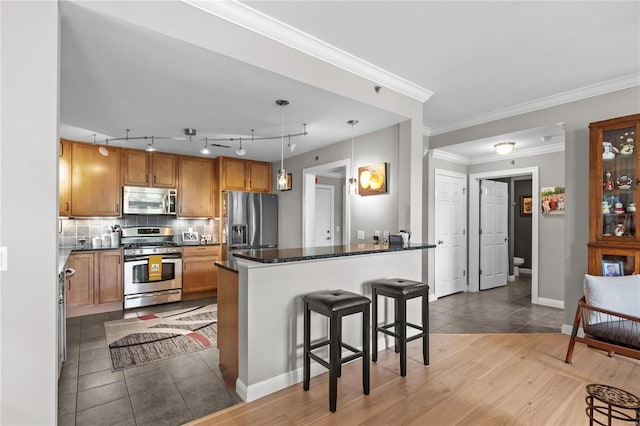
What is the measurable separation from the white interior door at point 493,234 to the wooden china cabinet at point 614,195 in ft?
8.78

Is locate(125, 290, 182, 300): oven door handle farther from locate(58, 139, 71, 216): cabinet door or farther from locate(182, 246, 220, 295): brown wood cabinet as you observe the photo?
locate(58, 139, 71, 216): cabinet door

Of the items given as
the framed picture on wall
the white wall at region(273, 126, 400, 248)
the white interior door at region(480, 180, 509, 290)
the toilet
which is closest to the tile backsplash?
the white wall at region(273, 126, 400, 248)

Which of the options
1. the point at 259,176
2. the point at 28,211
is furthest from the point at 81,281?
the point at 28,211

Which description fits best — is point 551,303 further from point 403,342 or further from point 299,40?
point 299,40

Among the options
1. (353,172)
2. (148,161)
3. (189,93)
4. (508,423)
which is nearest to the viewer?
(508,423)

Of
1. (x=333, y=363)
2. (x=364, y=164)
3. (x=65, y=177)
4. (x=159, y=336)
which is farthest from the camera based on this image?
(x=65, y=177)

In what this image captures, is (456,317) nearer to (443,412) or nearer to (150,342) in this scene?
(443,412)

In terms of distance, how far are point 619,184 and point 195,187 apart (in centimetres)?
574

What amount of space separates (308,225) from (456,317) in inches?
103

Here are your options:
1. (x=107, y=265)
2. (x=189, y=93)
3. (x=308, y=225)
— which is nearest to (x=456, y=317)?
(x=308, y=225)

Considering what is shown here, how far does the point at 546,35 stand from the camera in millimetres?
2463

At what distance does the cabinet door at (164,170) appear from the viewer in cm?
528

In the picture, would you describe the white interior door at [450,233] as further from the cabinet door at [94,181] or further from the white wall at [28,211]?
the cabinet door at [94,181]

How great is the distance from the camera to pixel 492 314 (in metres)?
4.31
